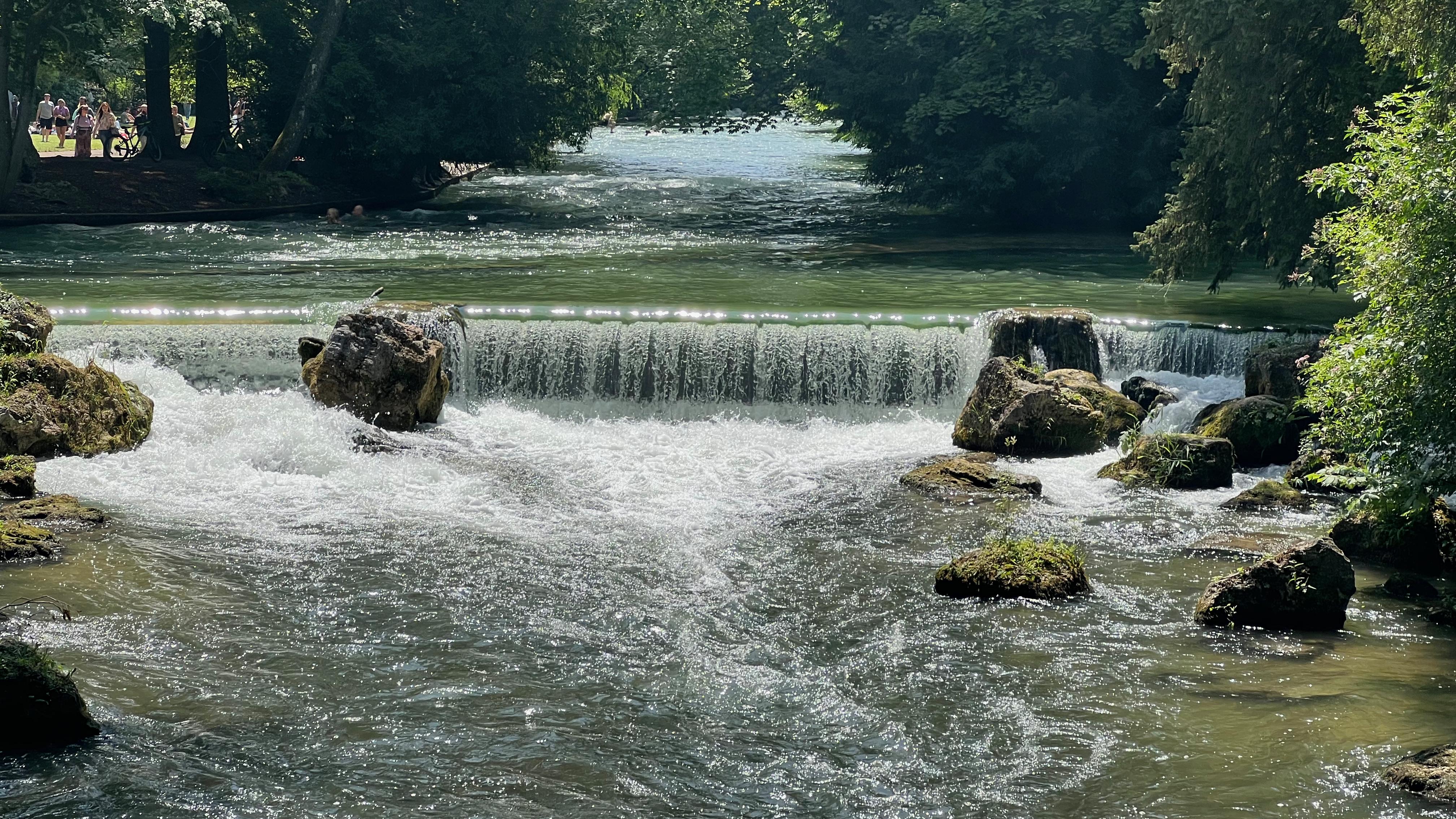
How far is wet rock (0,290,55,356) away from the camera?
16.6 meters

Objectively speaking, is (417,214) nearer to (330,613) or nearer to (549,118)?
(549,118)

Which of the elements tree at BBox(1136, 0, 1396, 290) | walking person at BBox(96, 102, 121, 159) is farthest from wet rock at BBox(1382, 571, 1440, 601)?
walking person at BBox(96, 102, 121, 159)

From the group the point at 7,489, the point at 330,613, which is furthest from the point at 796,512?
the point at 7,489

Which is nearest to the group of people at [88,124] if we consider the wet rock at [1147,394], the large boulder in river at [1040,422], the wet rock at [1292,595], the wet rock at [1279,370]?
the large boulder in river at [1040,422]

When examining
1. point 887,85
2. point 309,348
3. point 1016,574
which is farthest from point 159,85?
point 1016,574

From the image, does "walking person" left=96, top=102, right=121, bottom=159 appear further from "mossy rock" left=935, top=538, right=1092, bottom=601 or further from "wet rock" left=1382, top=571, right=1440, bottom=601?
"wet rock" left=1382, top=571, right=1440, bottom=601

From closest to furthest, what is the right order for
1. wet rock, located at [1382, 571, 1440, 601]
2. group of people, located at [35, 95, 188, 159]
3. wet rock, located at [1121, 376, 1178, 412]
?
wet rock, located at [1382, 571, 1440, 601], wet rock, located at [1121, 376, 1178, 412], group of people, located at [35, 95, 188, 159]

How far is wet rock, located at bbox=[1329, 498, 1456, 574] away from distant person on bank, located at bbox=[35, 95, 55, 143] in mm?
41586

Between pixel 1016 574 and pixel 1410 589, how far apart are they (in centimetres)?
306

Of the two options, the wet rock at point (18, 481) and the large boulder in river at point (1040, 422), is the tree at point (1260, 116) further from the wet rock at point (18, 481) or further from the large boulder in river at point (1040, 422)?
the wet rock at point (18, 481)

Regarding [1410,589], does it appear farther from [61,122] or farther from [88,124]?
[61,122]

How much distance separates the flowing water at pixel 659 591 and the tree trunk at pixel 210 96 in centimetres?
1443

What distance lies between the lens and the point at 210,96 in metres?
37.5

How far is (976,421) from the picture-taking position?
675 inches
